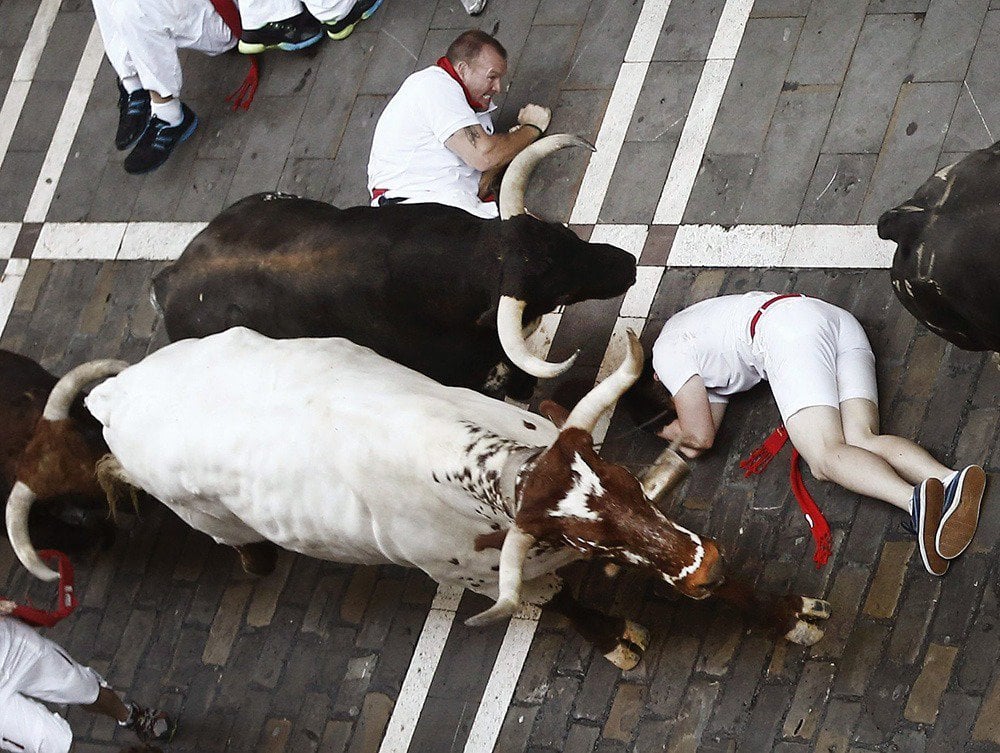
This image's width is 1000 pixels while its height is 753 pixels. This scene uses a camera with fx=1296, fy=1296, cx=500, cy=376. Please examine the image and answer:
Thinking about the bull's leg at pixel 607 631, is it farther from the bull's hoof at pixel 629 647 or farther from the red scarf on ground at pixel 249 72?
the red scarf on ground at pixel 249 72

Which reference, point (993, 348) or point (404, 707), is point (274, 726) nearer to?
point (404, 707)

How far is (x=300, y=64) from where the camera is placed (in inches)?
390

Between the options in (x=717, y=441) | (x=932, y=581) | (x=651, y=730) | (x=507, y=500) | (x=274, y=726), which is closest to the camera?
(x=507, y=500)

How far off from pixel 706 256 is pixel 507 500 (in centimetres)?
285

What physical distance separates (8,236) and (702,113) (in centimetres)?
577

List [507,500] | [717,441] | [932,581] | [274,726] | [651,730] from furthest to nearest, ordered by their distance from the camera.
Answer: [274,726], [717,441], [651,730], [932,581], [507,500]

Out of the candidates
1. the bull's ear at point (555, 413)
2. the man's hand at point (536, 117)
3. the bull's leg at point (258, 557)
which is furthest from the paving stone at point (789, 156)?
the bull's leg at point (258, 557)

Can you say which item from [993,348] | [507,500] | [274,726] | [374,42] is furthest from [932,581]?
[374,42]

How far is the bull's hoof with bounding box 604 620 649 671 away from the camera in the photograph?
635cm

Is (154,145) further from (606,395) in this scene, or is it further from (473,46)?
(606,395)

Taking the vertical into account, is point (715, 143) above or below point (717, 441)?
above

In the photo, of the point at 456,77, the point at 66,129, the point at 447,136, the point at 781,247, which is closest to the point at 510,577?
the point at 781,247

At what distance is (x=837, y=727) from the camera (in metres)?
5.72

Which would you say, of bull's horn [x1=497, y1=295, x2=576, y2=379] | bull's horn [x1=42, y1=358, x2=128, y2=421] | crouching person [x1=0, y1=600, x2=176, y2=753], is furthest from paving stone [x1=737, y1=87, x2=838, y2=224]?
crouching person [x1=0, y1=600, x2=176, y2=753]
